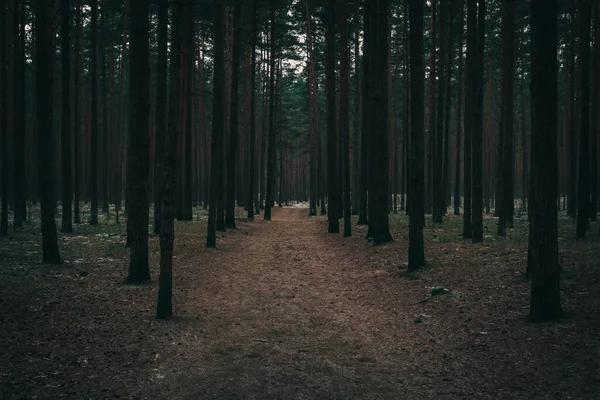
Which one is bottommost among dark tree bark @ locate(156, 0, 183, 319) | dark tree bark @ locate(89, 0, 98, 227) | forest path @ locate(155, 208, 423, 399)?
forest path @ locate(155, 208, 423, 399)

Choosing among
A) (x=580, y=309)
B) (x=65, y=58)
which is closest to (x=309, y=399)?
(x=580, y=309)

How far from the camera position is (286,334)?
25.5ft

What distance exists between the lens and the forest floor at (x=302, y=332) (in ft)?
18.3

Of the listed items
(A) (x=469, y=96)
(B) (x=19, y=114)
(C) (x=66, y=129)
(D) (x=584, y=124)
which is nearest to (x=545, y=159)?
(D) (x=584, y=124)

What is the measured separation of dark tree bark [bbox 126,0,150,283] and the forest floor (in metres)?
0.65

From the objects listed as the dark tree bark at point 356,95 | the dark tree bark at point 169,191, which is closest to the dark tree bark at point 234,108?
the dark tree bark at point 356,95

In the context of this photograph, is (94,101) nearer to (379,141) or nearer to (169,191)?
(379,141)

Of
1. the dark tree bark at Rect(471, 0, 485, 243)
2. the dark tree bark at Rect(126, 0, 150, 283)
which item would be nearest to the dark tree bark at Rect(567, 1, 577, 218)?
the dark tree bark at Rect(471, 0, 485, 243)

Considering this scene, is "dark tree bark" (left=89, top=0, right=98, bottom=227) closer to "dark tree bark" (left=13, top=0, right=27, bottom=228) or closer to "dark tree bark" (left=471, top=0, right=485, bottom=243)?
"dark tree bark" (left=13, top=0, right=27, bottom=228)

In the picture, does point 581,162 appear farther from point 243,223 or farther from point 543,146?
point 243,223

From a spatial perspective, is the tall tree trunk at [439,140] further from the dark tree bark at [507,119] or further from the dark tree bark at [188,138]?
the dark tree bark at [188,138]

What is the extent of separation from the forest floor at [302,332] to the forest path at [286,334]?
3cm

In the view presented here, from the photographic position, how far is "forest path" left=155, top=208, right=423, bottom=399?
5676 millimetres

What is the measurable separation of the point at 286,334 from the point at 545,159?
5096 mm
